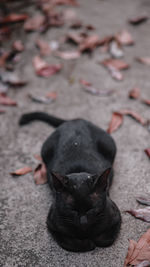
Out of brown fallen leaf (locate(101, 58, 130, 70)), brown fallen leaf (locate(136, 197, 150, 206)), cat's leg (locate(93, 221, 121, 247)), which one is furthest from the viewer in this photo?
brown fallen leaf (locate(101, 58, 130, 70))

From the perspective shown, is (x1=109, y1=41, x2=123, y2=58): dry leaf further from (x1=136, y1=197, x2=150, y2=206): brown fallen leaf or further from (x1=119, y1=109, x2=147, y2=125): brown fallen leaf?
(x1=136, y1=197, x2=150, y2=206): brown fallen leaf

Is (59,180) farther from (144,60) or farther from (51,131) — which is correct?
(144,60)

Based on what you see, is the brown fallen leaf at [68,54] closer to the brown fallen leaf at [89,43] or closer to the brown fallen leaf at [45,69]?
the brown fallen leaf at [89,43]

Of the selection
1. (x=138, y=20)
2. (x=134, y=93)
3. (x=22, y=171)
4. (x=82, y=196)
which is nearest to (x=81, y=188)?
(x=82, y=196)

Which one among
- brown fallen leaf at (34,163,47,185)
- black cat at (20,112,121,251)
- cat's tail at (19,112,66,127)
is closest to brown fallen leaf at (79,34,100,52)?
cat's tail at (19,112,66,127)

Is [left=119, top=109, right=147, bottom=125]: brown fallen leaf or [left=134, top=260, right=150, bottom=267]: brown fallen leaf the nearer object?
[left=134, top=260, right=150, bottom=267]: brown fallen leaf

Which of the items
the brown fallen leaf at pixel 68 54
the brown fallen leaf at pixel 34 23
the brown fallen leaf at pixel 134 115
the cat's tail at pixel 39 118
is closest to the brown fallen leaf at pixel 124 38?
the brown fallen leaf at pixel 68 54

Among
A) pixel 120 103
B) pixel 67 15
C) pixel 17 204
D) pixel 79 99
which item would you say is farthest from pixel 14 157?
pixel 67 15
